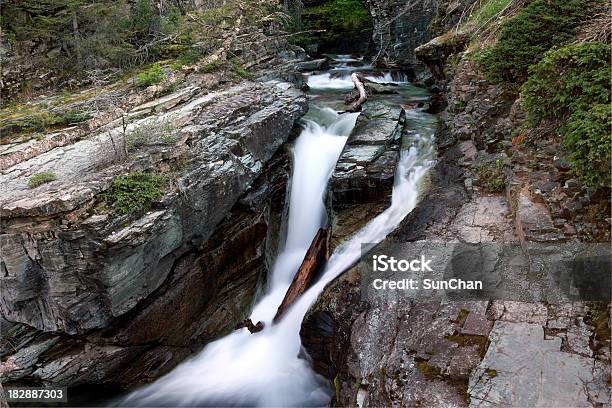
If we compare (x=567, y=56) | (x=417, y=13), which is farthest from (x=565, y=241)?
(x=417, y=13)

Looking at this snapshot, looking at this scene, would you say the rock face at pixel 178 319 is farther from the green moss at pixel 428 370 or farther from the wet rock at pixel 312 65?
the wet rock at pixel 312 65

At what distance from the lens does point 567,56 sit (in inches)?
228

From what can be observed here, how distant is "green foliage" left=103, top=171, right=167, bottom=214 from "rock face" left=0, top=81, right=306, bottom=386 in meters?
0.11

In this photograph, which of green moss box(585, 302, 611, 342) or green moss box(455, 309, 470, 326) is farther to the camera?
green moss box(455, 309, 470, 326)

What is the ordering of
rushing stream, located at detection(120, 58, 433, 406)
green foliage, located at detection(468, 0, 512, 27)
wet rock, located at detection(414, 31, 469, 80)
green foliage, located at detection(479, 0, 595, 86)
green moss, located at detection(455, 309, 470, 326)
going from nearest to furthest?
1. green moss, located at detection(455, 309, 470, 326)
2. green foliage, located at detection(479, 0, 595, 86)
3. rushing stream, located at detection(120, 58, 433, 406)
4. green foliage, located at detection(468, 0, 512, 27)
5. wet rock, located at detection(414, 31, 469, 80)

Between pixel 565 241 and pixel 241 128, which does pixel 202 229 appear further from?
pixel 565 241

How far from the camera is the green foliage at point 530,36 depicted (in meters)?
7.07

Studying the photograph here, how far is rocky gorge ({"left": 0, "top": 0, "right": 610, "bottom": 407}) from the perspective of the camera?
493cm

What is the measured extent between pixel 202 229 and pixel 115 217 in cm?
161

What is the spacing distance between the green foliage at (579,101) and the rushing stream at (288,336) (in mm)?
2943

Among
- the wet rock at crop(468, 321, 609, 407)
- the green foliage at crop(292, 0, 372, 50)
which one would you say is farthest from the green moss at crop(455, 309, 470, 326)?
the green foliage at crop(292, 0, 372, 50)

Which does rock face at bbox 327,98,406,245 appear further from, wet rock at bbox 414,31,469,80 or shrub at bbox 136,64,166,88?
shrub at bbox 136,64,166,88

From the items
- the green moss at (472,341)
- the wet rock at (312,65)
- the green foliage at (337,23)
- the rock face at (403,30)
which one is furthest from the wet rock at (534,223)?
the green foliage at (337,23)

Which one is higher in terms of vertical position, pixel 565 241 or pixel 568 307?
pixel 565 241
